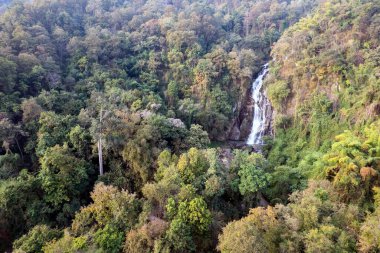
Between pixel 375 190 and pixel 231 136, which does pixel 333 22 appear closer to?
pixel 231 136

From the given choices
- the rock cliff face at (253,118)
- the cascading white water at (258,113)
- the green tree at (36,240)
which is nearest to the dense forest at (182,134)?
the green tree at (36,240)

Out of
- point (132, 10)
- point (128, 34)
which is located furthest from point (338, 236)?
point (132, 10)

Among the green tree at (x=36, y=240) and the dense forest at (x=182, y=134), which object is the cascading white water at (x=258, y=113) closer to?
the dense forest at (x=182, y=134)

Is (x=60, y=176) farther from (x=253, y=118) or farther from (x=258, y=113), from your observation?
(x=258, y=113)

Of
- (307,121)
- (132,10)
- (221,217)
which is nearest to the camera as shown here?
(221,217)

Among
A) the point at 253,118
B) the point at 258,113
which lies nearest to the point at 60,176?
the point at 253,118

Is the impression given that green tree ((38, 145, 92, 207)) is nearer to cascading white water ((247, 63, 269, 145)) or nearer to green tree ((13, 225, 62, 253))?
green tree ((13, 225, 62, 253))
